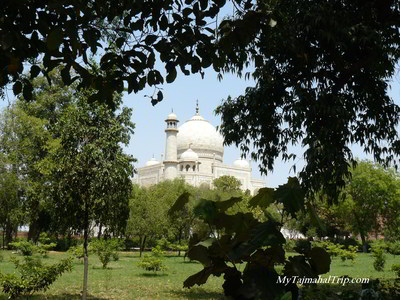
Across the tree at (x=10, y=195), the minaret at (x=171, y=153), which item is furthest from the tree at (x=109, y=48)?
the minaret at (x=171, y=153)

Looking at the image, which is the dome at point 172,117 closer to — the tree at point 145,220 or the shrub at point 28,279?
the tree at point 145,220

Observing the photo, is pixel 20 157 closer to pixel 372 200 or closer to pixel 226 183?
pixel 226 183

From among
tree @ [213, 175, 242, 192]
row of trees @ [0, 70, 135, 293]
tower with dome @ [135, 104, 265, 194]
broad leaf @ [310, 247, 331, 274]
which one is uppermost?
tower with dome @ [135, 104, 265, 194]

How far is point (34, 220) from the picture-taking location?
25406mm

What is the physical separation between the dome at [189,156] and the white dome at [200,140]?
9.03ft

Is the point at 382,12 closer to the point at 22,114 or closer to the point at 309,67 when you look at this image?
the point at 309,67

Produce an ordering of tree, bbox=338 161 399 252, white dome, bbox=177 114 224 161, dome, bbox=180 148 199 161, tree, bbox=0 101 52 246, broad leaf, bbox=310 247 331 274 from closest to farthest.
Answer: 1. broad leaf, bbox=310 247 331 274
2. tree, bbox=0 101 52 246
3. tree, bbox=338 161 399 252
4. dome, bbox=180 148 199 161
5. white dome, bbox=177 114 224 161

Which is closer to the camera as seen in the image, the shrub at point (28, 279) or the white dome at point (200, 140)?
the shrub at point (28, 279)

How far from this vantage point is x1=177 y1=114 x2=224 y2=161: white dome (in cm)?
5594

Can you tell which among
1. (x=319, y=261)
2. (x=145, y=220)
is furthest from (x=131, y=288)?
(x=145, y=220)

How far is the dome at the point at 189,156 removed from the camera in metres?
51.5

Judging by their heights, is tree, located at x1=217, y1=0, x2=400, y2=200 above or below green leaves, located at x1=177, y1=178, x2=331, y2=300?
above

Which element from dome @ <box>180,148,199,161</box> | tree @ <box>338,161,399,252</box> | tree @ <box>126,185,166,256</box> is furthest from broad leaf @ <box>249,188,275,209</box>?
dome @ <box>180,148,199,161</box>

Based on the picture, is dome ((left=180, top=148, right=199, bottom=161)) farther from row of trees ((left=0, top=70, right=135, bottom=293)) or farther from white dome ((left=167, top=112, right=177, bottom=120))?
row of trees ((left=0, top=70, right=135, bottom=293))
